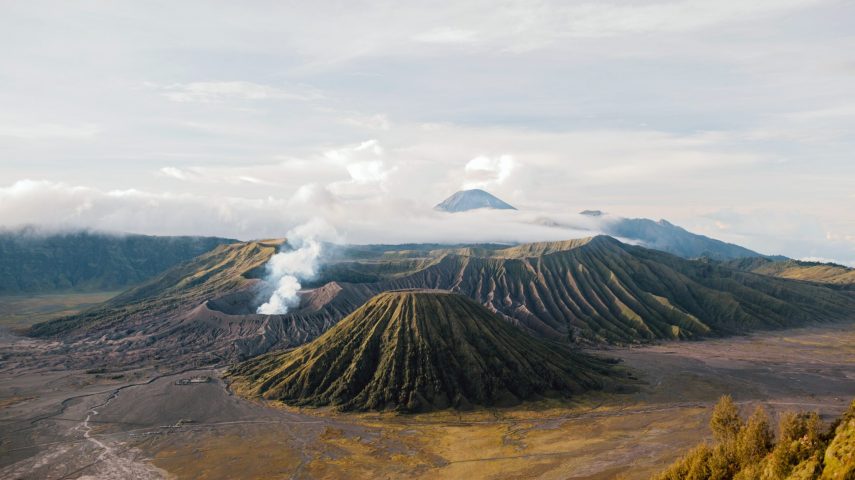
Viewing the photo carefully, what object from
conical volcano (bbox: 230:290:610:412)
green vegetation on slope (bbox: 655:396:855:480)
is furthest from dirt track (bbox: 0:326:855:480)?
green vegetation on slope (bbox: 655:396:855:480)

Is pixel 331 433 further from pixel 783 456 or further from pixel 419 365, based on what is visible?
pixel 783 456

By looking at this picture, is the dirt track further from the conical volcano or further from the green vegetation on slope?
the green vegetation on slope

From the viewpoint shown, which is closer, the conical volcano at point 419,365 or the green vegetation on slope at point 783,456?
the green vegetation on slope at point 783,456

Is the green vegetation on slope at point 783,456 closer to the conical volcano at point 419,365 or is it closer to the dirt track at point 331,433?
the dirt track at point 331,433

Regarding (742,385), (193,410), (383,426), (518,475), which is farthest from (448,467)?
(742,385)

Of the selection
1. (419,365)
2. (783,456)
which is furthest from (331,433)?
(783,456)

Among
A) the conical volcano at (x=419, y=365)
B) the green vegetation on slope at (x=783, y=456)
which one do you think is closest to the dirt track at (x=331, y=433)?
the conical volcano at (x=419, y=365)
